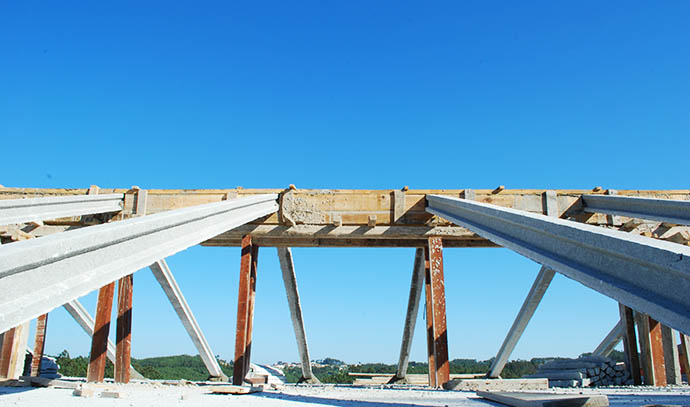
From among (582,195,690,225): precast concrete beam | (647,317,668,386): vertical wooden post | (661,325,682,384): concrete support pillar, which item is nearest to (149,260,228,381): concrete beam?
(582,195,690,225): precast concrete beam

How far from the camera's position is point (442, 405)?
5949 mm

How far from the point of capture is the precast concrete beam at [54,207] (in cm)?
805

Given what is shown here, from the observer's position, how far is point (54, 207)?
939cm

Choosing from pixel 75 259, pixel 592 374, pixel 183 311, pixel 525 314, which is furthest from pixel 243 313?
pixel 592 374

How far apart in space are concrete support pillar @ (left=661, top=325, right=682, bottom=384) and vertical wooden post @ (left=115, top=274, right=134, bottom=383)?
13.6 m

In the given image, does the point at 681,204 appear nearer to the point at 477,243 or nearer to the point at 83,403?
the point at 477,243

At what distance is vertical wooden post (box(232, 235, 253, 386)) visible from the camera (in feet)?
35.0

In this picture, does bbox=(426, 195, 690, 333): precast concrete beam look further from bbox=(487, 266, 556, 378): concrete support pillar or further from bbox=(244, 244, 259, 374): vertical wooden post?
bbox=(487, 266, 556, 378): concrete support pillar

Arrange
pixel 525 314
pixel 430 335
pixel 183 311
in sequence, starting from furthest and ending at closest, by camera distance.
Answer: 1. pixel 183 311
2. pixel 525 314
3. pixel 430 335

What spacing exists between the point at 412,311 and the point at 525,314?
320 centimetres

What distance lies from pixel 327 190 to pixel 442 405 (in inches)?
262

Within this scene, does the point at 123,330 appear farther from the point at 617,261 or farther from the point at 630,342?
the point at 630,342

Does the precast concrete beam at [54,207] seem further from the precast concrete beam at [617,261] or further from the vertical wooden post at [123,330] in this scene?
the precast concrete beam at [617,261]

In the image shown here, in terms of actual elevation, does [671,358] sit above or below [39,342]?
below
